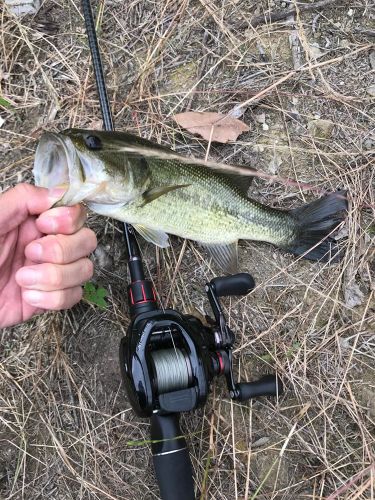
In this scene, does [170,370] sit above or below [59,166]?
below

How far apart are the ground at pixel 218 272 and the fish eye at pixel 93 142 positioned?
95 centimetres

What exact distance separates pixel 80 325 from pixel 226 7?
2.49 meters

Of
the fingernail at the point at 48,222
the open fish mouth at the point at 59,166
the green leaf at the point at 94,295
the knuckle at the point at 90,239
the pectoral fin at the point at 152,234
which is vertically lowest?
the green leaf at the point at 94,295

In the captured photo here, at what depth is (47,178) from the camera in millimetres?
2363

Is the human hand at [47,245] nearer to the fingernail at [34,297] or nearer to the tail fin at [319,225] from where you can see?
the fingernail at [34,297]

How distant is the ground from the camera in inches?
126

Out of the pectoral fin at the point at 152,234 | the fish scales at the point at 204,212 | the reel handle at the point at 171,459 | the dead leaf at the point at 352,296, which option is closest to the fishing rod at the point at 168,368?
the reel handle at the point at 171,459

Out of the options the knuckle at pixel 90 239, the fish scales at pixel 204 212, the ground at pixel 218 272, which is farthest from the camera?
the ground at pixel 218 272

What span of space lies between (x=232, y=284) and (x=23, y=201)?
132cm

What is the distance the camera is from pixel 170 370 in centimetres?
263

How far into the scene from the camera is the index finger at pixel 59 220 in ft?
7.96

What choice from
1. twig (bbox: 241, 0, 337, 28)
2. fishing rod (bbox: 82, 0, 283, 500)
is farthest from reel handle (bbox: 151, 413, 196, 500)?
twig (bbox: 241, 0, 337, 28)

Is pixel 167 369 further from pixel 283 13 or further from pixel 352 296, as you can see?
pixel 283 13

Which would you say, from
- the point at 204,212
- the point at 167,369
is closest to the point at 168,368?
the point at 167,369
